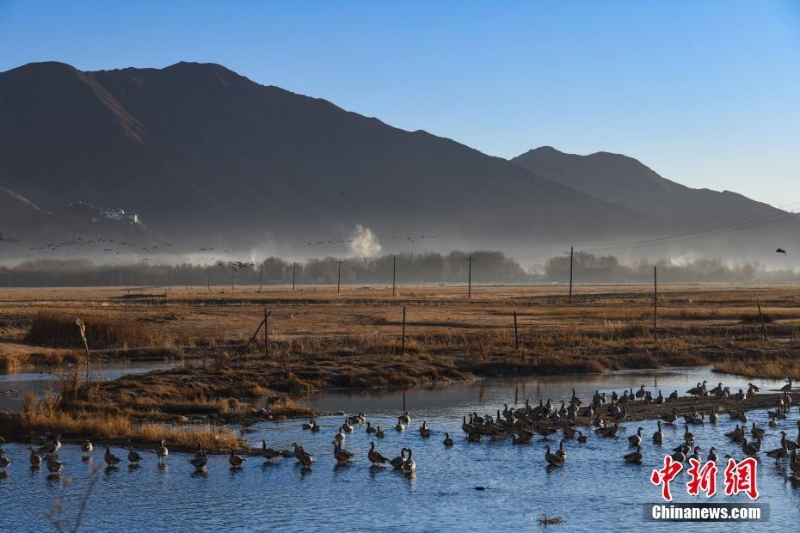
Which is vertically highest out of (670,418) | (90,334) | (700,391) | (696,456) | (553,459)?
(90,334)

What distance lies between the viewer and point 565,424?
2880 cm

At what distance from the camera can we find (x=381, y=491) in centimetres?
2211

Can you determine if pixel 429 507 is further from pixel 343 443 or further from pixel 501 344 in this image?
pixel 501 344

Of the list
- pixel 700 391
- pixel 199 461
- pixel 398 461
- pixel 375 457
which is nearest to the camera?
pixel 199 461

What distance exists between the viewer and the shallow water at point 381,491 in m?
19.8

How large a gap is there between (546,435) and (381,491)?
24.5ft

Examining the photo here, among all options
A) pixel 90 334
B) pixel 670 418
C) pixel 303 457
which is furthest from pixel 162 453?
pixel 90 334

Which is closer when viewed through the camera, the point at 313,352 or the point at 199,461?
the point at 199,461

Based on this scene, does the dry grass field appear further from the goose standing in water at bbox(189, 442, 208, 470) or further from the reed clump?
the goose standing in water at bbox(189, 442, 208, 470)

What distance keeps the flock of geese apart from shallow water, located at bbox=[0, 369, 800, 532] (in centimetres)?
27

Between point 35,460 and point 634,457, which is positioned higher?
point 634,457

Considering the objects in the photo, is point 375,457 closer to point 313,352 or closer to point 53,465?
point 53,465

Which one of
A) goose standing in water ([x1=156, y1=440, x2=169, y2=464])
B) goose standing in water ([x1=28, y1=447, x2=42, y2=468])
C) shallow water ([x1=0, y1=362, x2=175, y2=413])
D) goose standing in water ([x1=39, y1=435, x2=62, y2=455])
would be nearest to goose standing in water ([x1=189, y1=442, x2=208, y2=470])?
goose standing in water ([x1=156, y1=440, x2=169, y2=464])

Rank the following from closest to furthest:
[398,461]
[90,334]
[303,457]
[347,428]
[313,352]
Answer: [398,461]
[303,457]
[347,428]
[313,352]
[90,334]
